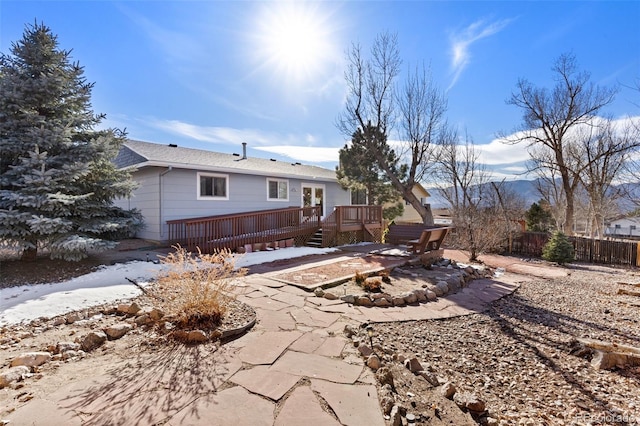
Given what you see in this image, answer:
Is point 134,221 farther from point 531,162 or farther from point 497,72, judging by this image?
point 531,162

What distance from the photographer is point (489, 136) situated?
17.2 m

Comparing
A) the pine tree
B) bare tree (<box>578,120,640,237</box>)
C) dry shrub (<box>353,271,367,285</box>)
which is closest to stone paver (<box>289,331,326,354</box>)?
dry shrub (<box>353,271,367,285</box>)

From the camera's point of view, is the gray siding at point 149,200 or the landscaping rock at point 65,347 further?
the gray siding at point 149,200

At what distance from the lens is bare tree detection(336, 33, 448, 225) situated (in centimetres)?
1203

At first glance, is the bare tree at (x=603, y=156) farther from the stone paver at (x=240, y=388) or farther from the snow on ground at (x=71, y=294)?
the snow on ground at (x=71, y=294)

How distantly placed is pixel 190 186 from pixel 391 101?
8974 millimetres

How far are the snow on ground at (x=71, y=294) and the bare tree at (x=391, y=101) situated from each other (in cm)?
1002

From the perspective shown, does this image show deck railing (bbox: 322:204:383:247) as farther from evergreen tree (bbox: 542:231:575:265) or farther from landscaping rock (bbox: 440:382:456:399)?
landscaping rock (bbox: 440:382:456:399)

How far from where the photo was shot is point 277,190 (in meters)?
12.7

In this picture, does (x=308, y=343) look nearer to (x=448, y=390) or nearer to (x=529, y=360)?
(x=448, y=390)

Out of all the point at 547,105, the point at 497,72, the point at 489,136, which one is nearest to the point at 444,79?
the point at 497,72

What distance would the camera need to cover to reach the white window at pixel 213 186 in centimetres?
1018

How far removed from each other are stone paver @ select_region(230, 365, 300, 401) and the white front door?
11.9m

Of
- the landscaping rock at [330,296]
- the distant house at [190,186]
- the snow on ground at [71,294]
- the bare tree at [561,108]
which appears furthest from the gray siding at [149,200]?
the bare tree at [561,108]
